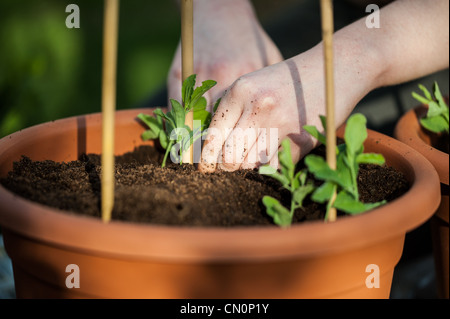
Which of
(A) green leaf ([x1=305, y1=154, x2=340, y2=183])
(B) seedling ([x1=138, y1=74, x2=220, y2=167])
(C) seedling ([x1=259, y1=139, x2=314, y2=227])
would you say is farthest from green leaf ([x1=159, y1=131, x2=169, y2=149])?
(A) green leaf ([x1=305, y1=154, x2=340, y2=183])

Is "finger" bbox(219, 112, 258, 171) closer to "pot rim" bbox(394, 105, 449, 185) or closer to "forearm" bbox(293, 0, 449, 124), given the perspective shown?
"forearm" bbox(293, 0, 449, 124)

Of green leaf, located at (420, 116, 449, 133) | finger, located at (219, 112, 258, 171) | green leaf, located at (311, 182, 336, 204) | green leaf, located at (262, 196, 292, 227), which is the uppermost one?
green leaf, located at (420, 116, 449, 133)

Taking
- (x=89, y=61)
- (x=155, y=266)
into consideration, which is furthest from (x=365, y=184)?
(x=89, y=61)

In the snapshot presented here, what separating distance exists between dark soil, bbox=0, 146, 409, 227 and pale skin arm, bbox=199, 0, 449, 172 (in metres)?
0.06

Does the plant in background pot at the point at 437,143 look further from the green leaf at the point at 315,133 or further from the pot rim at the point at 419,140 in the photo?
the green leaf at the point at 315,133

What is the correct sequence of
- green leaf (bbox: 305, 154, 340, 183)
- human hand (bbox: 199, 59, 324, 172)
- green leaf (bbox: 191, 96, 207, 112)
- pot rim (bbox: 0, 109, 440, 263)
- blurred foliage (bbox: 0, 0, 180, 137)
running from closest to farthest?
pot rim (bbox: 0, 109, 440, 263)
green leaf (bbox: 305, 154, 340, 183)
human hand (bbox: 199, 59, 324, 172)
green leaf (bbox: 191, 96, 207, 112)
blurred foliage (bbox: 0, 0, 180, 137)

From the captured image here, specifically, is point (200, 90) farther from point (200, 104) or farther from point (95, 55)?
point (95, 55)

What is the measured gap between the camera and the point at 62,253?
0.71 m

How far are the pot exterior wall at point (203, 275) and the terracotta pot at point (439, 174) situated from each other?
288 millimetres

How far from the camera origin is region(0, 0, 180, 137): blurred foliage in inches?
77.2

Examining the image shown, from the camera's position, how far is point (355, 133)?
31.2 inches
